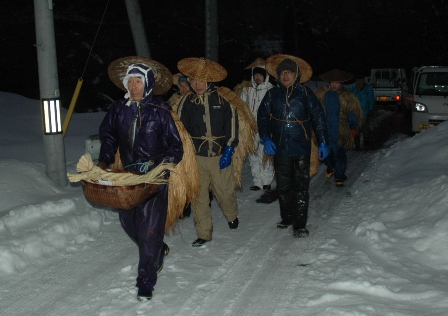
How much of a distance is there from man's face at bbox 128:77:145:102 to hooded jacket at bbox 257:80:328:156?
210 cm

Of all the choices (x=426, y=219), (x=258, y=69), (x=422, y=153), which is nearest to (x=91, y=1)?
(x=258, y=69)

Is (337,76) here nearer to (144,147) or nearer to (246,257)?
(246,257)

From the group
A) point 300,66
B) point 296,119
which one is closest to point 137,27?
point 300,66

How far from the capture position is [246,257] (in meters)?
5.44

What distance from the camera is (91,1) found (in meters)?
18.5

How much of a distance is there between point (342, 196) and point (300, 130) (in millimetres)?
2226

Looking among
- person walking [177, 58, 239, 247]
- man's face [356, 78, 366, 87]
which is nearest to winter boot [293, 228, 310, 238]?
person walking [177, 58, 239, 247]

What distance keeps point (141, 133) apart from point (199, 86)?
4.82ft

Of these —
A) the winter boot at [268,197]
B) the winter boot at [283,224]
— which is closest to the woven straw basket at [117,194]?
the winter boot at [283,224]

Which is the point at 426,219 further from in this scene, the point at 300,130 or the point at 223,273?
the point at 223,273

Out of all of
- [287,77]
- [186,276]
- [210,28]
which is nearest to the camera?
[186,276]

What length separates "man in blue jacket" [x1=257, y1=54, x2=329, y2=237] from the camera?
6.04m

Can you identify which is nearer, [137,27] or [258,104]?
[258,104]

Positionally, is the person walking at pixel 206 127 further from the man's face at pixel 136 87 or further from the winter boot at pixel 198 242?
the man's face at pixel 136 87
